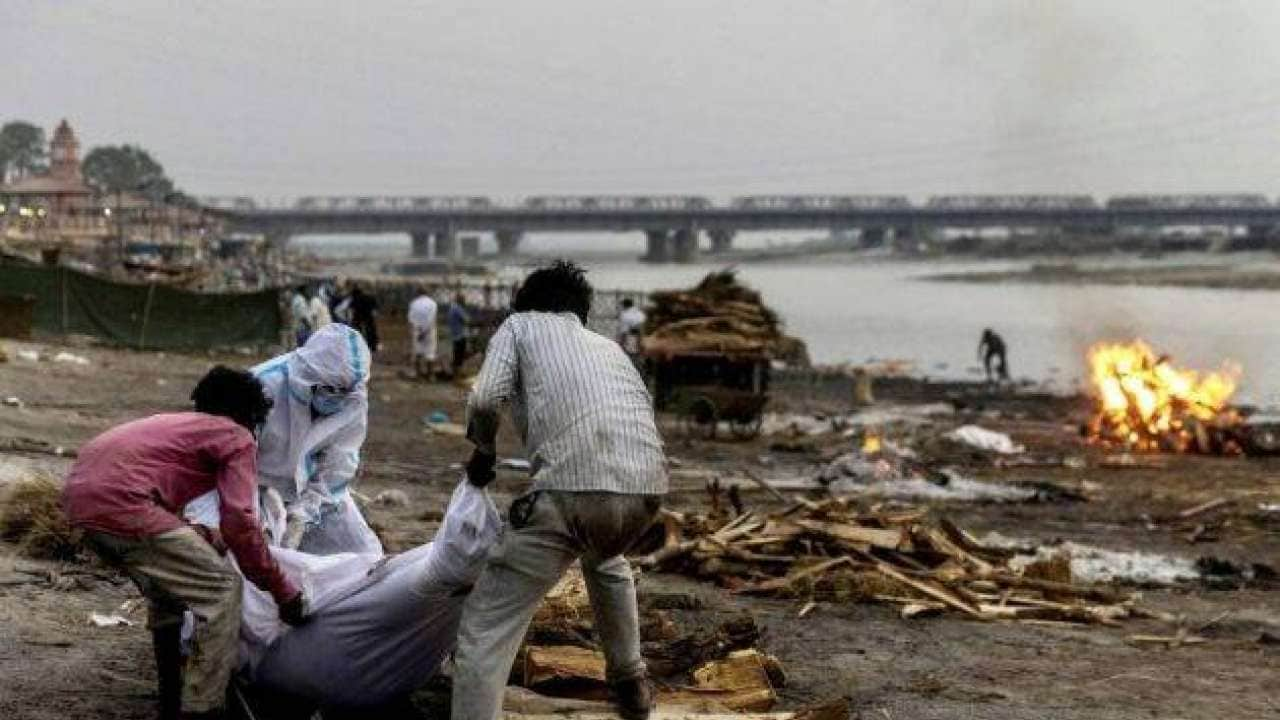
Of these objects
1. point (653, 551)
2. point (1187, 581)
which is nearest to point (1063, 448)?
point (1187, 581)

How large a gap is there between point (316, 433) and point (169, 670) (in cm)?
144

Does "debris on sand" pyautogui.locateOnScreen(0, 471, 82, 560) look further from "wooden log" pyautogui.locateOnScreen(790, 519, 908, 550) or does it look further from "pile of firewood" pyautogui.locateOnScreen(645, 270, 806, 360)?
"pile of firewood" pyautogui.locateOnScreen(645, 270, 806, 360)

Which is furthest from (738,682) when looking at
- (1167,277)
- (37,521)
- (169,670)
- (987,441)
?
(1167,277)

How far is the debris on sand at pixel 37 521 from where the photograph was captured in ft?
32.4

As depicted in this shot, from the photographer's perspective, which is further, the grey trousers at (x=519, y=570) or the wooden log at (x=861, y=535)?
the wooden log at (x=861, y=535)

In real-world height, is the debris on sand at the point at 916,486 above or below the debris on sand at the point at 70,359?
below

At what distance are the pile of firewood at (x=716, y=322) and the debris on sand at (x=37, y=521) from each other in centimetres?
1630

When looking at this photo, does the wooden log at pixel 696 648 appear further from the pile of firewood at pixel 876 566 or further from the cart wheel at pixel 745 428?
the cart wheel at pixel 745 428

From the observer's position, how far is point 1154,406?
25.8m

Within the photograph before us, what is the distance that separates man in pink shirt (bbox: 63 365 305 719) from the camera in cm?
640

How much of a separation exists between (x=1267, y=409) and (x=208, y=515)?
33296 millimetres

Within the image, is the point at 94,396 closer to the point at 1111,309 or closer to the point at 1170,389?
the point at 1170,389

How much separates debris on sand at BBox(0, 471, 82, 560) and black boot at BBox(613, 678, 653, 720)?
4.19m

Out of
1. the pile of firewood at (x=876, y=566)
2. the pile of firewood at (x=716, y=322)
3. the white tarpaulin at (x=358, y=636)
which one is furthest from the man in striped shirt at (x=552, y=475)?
the pile of firewood at (x=716, y=322)
